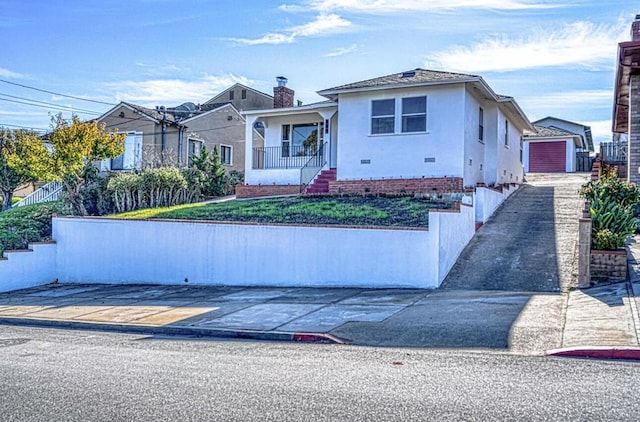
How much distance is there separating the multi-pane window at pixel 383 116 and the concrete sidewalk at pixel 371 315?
8.61m

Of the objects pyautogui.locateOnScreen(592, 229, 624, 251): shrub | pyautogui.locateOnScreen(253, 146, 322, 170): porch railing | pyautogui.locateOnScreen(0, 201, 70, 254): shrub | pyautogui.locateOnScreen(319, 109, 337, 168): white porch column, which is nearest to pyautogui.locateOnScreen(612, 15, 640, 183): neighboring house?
pyautogui.locateOnScreen(592, 229, 624, 251): shrub

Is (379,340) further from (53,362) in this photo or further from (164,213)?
(164,213)

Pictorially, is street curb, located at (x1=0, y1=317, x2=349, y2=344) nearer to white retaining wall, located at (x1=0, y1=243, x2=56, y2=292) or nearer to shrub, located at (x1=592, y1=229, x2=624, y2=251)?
white retaining wall, located at (x1=0, y1=243, x2=56, y2=292)

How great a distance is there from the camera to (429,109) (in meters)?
20.0

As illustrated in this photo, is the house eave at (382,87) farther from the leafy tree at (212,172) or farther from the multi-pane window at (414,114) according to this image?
the leafy tree at (212,172)

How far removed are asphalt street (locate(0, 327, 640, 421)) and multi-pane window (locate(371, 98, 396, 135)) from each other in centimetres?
1337

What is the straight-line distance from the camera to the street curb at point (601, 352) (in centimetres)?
725

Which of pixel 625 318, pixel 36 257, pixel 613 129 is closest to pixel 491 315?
pixel 625 318

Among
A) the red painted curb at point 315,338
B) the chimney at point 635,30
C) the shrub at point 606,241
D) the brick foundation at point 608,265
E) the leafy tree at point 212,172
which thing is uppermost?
the chimney at point 635,30

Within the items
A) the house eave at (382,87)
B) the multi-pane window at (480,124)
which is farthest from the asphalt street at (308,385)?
the multi-pane window at (480,124)

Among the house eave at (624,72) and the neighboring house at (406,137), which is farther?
the neighboring house at (406,137)

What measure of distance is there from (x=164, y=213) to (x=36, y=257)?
13.3 feet

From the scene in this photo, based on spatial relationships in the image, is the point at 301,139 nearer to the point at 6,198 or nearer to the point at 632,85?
the point at 632,85

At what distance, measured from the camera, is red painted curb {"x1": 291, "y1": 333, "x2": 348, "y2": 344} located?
29.4 ft
